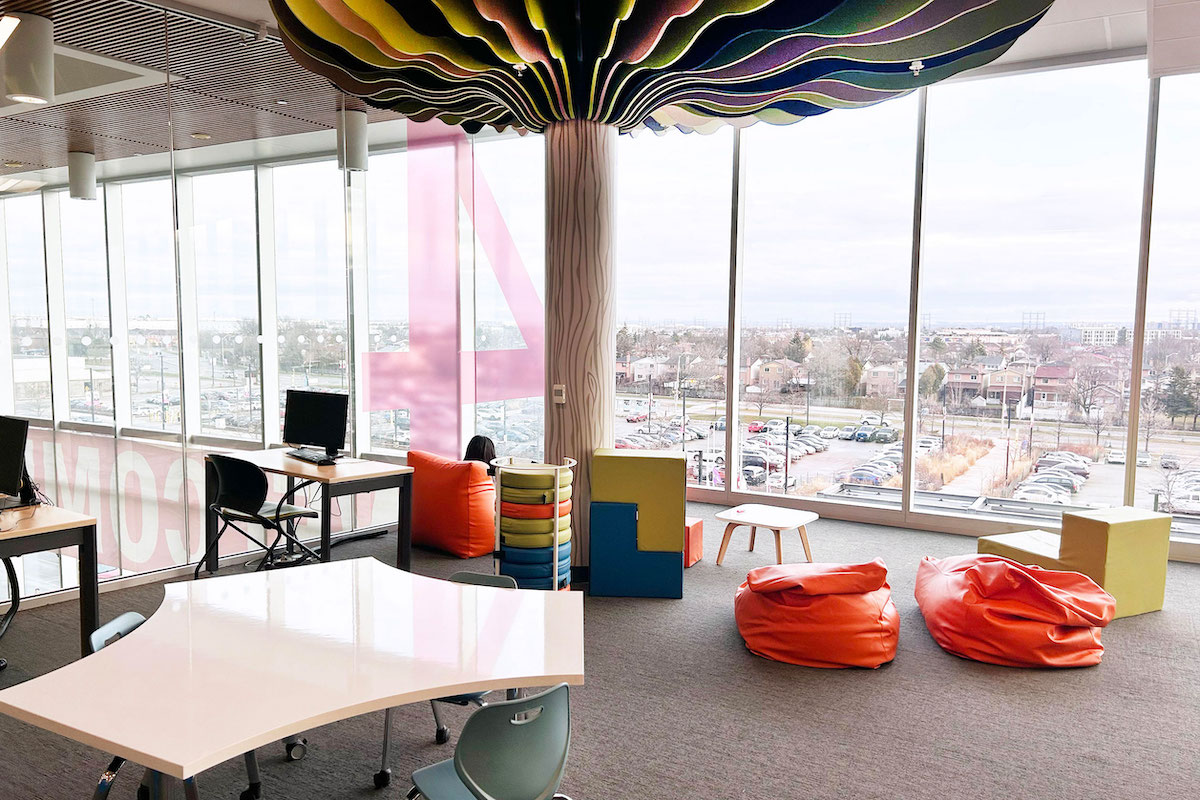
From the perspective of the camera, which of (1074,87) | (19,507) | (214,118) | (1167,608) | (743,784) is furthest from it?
(1074,87)

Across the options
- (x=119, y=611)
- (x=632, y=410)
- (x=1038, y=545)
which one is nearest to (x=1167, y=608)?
(x=1038, y=545)

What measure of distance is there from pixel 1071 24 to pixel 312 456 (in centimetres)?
696

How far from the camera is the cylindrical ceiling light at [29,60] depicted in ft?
17.0

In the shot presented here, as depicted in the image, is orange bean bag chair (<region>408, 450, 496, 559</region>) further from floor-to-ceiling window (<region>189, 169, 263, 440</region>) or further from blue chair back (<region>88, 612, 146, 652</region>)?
blue chair back (<region>88, 612, 146, 652</region>)

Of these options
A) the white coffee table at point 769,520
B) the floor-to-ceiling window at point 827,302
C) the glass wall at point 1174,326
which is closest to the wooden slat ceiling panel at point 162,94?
the floor-to-ceiling window at point 827,302

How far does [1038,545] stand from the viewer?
5.93 m

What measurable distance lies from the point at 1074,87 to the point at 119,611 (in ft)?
28.8

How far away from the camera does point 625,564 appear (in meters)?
5.91

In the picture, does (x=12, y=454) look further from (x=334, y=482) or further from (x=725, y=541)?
(x=725, y=541)

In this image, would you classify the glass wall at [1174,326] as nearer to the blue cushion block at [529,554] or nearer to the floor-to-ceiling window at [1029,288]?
the floor-to-ceiling window at [1029,288]

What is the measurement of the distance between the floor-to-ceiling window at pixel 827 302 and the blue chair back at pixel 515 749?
6472 mm

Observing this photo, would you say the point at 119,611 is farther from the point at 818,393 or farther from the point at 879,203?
the point at 879,203

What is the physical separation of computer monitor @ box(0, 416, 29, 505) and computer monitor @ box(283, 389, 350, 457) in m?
2.13

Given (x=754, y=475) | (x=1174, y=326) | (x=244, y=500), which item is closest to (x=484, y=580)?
(x=244, y=500)
